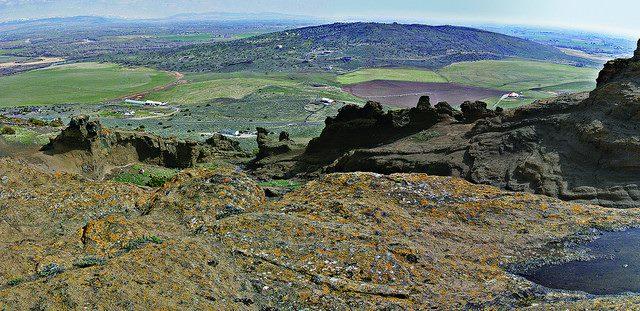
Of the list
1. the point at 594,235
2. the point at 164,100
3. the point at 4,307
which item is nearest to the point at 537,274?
the point at 594,235

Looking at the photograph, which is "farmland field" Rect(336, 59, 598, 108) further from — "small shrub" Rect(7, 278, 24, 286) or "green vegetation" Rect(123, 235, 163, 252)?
"small shrub" Rect(7, 278, 24, 286)

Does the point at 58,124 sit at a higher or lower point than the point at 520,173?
lower

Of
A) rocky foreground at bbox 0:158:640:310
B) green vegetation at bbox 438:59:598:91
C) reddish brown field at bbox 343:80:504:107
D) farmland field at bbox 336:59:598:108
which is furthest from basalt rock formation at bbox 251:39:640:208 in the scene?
green vegetation at bbox 438:59:598:91

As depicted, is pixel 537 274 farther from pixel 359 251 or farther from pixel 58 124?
pixel 58 124

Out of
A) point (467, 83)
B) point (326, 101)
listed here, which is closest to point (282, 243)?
point (326, 101)

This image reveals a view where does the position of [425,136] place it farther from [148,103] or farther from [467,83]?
[467,83]
